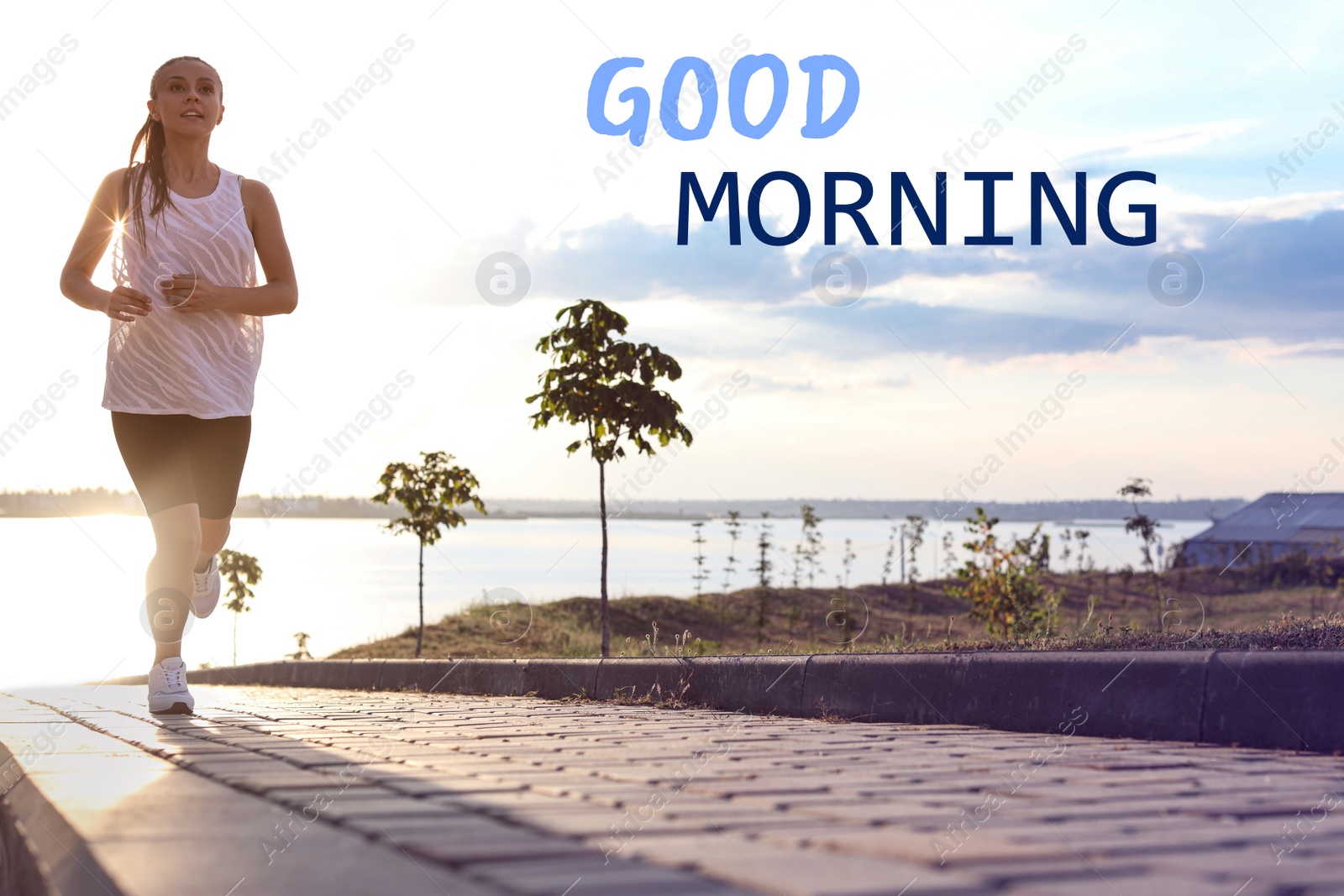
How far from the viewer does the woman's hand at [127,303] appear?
4.98m

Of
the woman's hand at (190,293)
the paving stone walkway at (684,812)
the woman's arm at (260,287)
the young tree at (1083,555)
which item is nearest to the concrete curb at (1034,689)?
the paving stone walkway at (684,812)

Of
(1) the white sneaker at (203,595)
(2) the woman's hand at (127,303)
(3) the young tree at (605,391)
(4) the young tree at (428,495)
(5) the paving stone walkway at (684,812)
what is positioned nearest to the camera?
(5) the paving stone walkway at (684,812)

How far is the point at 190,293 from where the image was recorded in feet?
16.9

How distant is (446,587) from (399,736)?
50.3 metres

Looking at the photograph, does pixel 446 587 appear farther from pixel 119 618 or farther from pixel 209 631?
pixel 119 618

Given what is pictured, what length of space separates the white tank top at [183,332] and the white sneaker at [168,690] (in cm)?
120

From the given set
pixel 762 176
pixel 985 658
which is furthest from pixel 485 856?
pixel 762 176

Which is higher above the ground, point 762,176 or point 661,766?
point 762,176

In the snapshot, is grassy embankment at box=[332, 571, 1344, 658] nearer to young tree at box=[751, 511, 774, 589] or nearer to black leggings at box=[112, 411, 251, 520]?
young tree at box=[751, 511, 774, 589]

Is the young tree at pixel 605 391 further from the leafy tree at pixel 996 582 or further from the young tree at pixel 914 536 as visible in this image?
the young tree at pixel 914 536

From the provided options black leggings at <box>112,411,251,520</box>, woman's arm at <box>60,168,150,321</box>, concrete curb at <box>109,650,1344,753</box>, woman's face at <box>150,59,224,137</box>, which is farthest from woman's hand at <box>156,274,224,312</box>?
concrete curb at <box>109,650,1344,753</box>

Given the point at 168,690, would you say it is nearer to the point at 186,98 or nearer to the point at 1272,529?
the point at 186,98

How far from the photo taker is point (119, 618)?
1334 inches

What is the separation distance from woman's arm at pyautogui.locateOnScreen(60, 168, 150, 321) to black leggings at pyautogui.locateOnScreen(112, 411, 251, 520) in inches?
21.1
